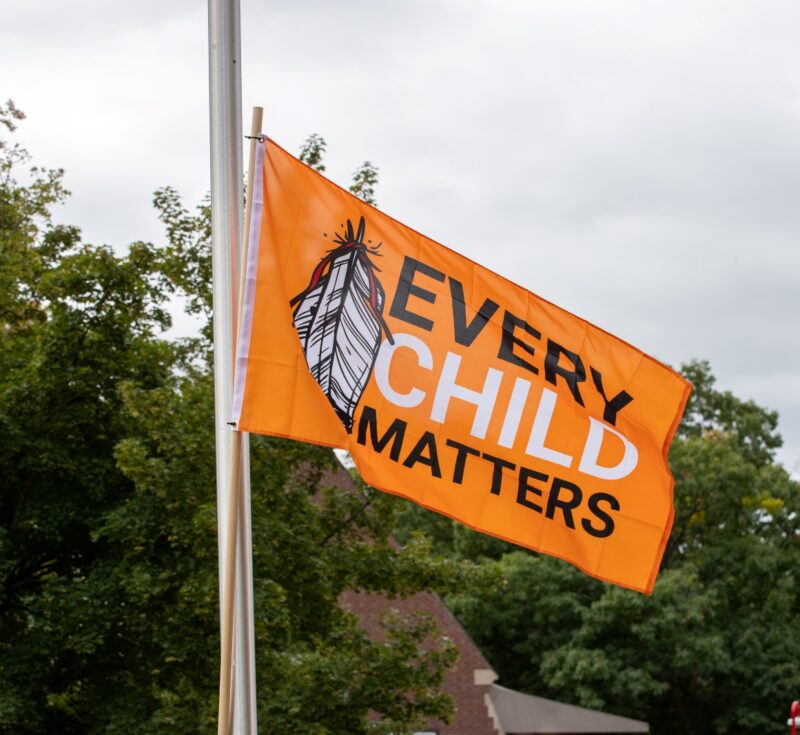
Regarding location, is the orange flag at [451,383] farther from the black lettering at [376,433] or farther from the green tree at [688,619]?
the green tree at [688,619]

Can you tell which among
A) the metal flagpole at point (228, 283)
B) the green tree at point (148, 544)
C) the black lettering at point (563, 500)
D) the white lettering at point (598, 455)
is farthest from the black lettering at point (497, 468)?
the green tree at point (148, 544)

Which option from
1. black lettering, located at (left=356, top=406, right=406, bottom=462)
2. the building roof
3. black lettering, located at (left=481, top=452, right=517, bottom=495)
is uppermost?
black lettering, located at (left=356, top=406, right=406, bottom=462)

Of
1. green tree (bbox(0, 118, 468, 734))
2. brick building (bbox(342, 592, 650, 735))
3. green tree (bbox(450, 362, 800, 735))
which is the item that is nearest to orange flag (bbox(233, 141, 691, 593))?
green tree (bbox(0, 118, 468, 734))

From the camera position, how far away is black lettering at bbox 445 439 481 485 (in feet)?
21.1

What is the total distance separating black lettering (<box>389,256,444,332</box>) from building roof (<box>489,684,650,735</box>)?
26.4 meters

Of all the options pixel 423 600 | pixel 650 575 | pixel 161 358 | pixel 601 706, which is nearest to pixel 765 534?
pixel 601 706

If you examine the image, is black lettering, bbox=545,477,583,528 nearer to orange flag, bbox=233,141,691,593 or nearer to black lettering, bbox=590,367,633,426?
orange flag, bbox=233,141,691,593

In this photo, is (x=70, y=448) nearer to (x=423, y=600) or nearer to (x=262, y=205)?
(x=262, y=205)

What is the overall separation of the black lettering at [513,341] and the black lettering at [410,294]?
430mm

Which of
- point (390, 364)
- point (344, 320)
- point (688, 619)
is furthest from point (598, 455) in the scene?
point (688, 619)

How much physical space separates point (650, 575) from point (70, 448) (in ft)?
32.1

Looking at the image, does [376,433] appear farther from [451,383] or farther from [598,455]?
[598,455]

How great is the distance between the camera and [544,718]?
33312 mm

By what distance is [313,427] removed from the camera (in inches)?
244
